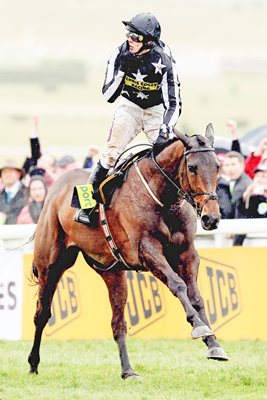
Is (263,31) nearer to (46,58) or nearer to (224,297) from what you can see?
(46,58)

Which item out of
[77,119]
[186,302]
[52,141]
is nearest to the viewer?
[186,302]

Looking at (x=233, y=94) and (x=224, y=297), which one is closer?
(x=224, y=297)

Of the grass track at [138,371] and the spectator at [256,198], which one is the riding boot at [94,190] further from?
the spectator at [256,198]

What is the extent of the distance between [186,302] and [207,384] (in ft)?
2.76

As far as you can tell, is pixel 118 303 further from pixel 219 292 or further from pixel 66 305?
pixel 66 305

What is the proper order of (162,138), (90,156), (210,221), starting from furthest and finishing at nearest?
(90,156) → (162,138) → (210,221)

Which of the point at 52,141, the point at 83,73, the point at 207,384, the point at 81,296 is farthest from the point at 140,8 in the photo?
the point at 207,384

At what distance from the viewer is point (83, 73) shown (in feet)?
127

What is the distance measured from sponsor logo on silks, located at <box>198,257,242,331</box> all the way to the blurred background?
24155 mm

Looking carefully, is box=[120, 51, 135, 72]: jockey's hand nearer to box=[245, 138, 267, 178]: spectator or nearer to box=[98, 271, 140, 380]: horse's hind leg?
box=[98, 271, 140, 380]: horse's hind leg

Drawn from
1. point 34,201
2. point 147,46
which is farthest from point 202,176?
point 34,201

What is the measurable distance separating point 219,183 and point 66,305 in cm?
208

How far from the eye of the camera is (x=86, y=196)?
7.52 m

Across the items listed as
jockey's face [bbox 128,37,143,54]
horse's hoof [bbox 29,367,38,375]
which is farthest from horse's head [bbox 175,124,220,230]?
horse's hoof [bbox 29,367,38,375]
